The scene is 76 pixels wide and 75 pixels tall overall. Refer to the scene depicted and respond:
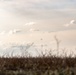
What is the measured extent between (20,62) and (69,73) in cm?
497

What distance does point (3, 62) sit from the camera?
15672 mm

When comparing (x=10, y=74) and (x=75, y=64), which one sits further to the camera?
(x=75, y=64)

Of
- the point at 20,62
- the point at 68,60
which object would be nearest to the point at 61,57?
the point at 68,60

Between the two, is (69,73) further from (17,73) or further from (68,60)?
(68,60)

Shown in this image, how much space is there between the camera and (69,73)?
1166cm

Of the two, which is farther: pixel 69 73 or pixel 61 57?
pixel 61 57

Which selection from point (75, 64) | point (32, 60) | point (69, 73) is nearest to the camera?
point (69, 73)

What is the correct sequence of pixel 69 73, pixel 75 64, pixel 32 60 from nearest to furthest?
pixel 69 73, pixel 75 64, pixel 32 60

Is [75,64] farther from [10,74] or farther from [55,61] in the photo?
[10,74]

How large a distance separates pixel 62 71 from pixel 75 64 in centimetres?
307

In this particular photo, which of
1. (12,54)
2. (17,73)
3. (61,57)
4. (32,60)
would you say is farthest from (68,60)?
(17,73)

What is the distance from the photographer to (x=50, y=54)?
54.0 ft

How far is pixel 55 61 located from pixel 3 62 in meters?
2.31

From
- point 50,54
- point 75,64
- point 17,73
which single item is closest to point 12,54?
point 50,54
